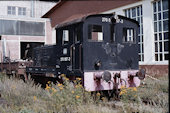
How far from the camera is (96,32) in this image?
727cm

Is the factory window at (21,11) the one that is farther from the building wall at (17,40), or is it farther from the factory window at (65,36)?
the factory window at (65,36)

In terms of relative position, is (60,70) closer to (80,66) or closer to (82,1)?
(80,66)

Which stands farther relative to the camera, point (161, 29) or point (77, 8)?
point (77, 8)

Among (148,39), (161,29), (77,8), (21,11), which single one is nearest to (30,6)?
(21,11)

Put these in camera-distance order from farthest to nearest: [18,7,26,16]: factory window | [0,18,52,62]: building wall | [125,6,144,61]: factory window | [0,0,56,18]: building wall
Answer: [18,7,26,16]: factory window, [0,0,56,18]: building wall, [0,18,52,62]: building wall, [125,6,144,61]: factory window

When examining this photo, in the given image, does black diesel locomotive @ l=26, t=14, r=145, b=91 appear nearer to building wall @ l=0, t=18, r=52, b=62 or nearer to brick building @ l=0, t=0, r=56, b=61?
brick building @ l=0, t=0, r=56, b=61

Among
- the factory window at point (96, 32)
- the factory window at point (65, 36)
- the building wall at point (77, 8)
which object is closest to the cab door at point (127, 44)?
the factory window at point (96, 32)

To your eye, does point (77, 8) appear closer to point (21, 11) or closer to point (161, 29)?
point (161, 29)

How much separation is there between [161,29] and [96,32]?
278 inches

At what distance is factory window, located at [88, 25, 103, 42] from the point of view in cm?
698

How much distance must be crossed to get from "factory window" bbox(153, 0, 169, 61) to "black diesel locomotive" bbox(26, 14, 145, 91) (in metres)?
5.55

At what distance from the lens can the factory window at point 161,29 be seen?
1289 centimetres

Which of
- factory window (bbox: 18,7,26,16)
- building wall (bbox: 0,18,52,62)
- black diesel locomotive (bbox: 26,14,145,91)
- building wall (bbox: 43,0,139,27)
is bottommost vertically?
black diesel locomotive (bbox: 26,14,145,91)

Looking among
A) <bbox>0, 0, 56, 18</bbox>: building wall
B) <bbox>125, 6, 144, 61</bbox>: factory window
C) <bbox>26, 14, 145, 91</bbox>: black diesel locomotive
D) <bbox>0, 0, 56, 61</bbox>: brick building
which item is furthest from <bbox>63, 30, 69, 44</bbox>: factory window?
<bbox>0, 0, 56, 18</bbox>: building wall
